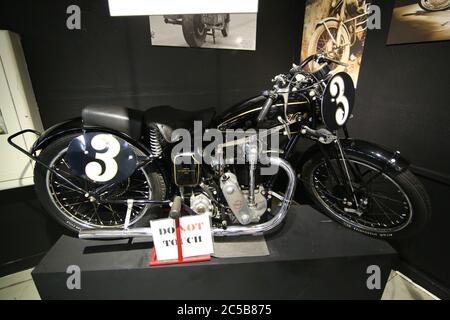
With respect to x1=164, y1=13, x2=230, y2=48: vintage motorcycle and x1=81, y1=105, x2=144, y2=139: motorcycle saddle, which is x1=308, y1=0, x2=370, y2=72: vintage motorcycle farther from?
x1=81, y1=105, x2=144, y2=139: motorcycle saddle

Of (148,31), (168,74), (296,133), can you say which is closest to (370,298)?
(296,133)

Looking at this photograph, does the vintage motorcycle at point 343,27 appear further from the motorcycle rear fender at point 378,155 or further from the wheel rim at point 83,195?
the wheel rim at point 83,195

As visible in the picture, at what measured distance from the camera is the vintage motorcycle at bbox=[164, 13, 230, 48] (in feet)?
4.33

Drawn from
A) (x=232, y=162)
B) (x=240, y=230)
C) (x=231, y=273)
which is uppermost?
(x=232, y=162)

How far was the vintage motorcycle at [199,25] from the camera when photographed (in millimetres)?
1320

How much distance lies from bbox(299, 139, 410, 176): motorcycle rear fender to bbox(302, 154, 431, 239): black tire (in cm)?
2

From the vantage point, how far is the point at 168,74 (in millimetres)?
1414

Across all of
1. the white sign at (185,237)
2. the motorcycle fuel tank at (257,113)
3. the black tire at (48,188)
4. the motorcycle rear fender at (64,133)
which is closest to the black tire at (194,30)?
the motorcycle fuel tank at (257,113)

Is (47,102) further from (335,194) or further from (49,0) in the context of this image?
(335,194)

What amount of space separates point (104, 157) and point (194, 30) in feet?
3.13

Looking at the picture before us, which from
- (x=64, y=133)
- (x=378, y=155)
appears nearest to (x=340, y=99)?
(x=378, y=155)

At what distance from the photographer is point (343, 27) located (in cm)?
132

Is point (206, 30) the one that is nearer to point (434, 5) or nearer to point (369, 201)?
point (434, 5)

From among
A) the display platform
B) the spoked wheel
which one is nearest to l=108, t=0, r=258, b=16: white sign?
the spoked wheel
